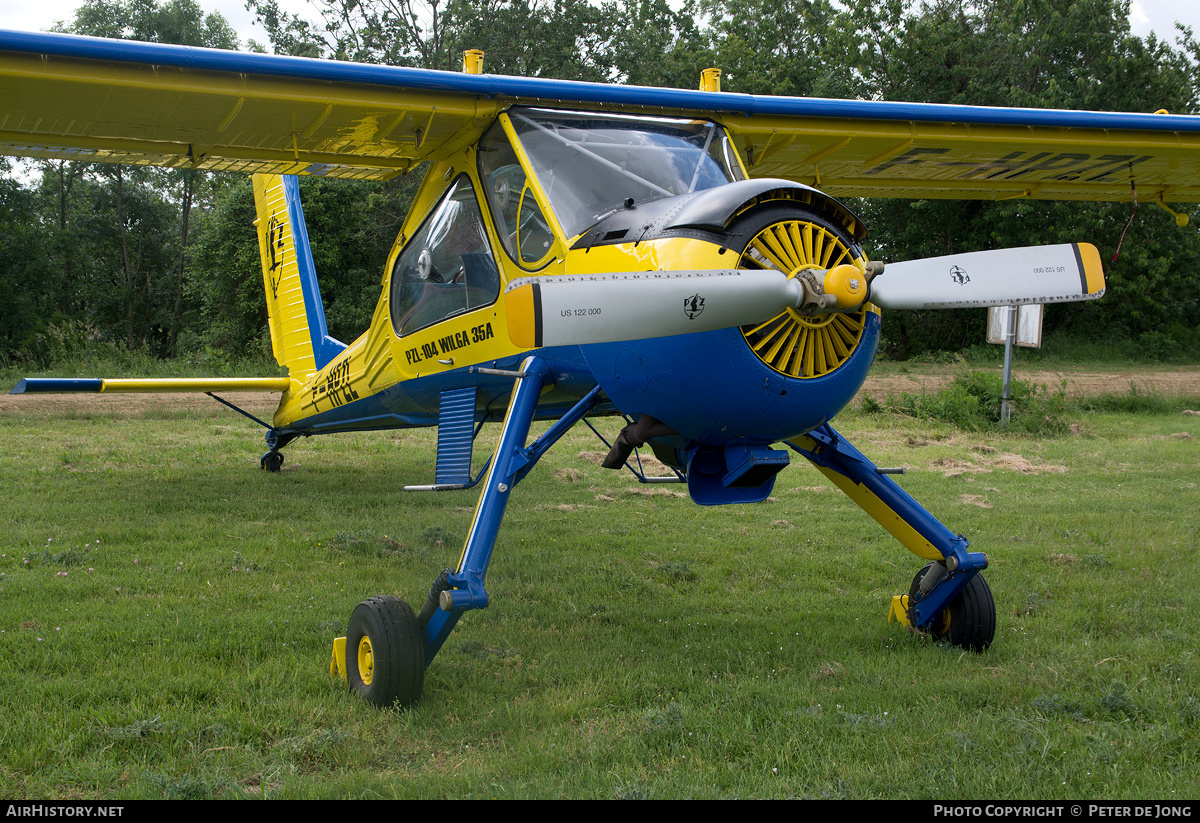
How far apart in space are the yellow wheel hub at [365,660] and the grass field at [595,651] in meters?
0.14

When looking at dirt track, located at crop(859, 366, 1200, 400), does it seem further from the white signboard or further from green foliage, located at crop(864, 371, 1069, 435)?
the white signboard

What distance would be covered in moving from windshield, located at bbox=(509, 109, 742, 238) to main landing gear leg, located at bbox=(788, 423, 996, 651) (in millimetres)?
1560

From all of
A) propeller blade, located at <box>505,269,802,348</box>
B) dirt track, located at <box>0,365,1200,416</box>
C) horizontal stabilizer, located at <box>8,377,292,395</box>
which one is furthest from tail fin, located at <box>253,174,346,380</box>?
propeller blade, located at <box>505,269,802,348</box>

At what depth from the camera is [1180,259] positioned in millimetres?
30953

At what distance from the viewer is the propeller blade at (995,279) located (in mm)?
3752

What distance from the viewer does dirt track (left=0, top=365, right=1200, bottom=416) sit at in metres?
14.8

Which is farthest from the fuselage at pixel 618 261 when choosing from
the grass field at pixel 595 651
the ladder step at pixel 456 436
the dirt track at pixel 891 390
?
the dirt track at pixel 891 390

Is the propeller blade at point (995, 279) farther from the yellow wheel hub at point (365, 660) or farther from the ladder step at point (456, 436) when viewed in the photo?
the yellow wheel hub at point (365, 660)

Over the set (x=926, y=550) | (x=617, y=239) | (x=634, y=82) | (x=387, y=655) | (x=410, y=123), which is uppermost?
(x=634, y=82)

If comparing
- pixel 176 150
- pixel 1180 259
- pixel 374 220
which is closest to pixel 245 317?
pixel 374 220

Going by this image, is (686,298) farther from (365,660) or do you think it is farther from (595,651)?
(365,660)

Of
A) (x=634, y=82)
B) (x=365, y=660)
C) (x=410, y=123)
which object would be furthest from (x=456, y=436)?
(x=634, y=82)

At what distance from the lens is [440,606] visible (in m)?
3.97

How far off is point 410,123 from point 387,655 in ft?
10.5
